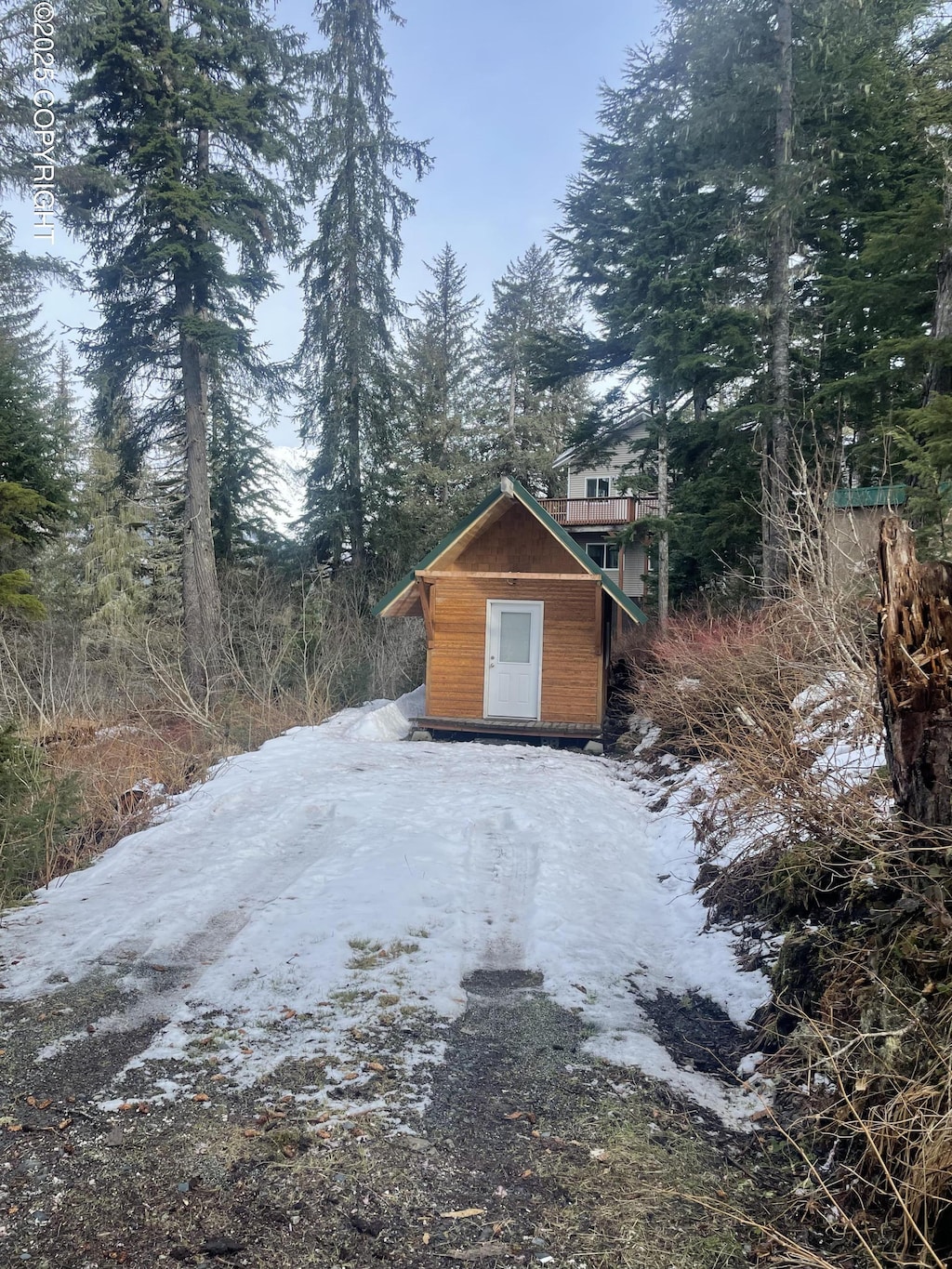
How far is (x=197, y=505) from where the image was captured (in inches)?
612

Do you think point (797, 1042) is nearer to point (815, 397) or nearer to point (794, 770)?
point (794, 770)

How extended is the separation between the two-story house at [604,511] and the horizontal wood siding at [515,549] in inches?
268

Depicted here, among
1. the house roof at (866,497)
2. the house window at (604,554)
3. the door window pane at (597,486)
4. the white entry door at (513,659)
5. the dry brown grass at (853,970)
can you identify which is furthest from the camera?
the door window pane at (597,486)

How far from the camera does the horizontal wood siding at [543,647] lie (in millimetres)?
13344

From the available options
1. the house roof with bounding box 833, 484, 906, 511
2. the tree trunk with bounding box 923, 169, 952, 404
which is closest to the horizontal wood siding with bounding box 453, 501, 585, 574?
the house roof with bounding box 833, 484, 906, 511

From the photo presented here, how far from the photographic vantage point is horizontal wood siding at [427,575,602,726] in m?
13.3

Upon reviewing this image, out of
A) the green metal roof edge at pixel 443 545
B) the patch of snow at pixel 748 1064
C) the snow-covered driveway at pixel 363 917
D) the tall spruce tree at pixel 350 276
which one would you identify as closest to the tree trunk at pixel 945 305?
the green metal roof edge at pixel 443 545

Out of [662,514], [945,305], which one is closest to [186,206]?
[662,514]

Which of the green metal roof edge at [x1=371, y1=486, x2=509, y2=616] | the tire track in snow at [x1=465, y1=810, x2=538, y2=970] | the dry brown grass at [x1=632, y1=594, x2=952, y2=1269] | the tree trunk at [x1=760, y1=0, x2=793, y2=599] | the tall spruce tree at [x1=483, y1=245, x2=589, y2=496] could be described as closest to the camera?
the dry brown grass at [x1=632, y1=594, x2=952, y2=1269]

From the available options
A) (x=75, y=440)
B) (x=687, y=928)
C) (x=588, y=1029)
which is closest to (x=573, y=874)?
(x=687, y=928)

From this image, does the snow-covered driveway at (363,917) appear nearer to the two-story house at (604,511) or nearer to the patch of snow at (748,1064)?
the patch of snow at (748,1064)

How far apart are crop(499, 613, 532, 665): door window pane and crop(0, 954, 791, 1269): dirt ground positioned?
10024 mm

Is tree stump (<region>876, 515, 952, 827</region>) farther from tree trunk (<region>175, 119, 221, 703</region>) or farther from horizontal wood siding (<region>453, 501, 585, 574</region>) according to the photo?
tree trunk (<region>175, 119, 221, 703</region>)

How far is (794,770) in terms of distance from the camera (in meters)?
4.65
